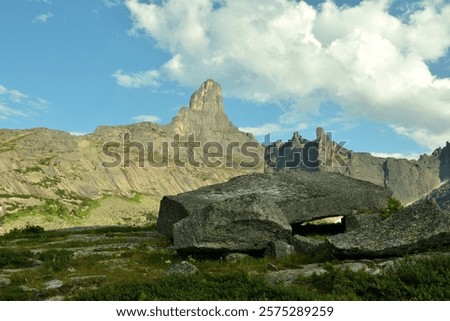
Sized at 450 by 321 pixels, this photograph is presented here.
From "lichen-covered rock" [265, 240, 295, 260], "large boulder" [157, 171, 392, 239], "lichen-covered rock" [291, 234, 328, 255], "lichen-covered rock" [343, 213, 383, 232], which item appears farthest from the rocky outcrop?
"lichen-covered rock" [291, 234, 328, 255]

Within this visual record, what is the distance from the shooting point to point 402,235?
666 inches

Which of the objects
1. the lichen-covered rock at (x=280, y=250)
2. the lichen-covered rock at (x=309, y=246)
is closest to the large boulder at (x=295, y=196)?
the lichen-covered rock at (x=309, y=246)

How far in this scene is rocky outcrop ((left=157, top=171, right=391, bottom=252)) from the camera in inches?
867

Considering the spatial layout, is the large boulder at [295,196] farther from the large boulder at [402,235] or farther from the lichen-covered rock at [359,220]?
the large boulder at [402,235]

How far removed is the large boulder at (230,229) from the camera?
21.8 meters

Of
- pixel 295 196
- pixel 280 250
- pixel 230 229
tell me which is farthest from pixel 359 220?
pixel 230 229

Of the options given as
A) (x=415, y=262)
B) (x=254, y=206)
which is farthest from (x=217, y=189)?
(x=415, y=262)

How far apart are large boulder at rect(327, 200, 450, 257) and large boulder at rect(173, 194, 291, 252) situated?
4.83 metres

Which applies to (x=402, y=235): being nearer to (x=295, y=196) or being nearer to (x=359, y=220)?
(x=359, y=220)

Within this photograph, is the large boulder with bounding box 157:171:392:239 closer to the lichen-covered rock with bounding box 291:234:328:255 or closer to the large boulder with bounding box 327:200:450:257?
the lichen-covered rock with bounding box 291:234:328:255

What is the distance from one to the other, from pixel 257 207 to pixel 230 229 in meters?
1.79
